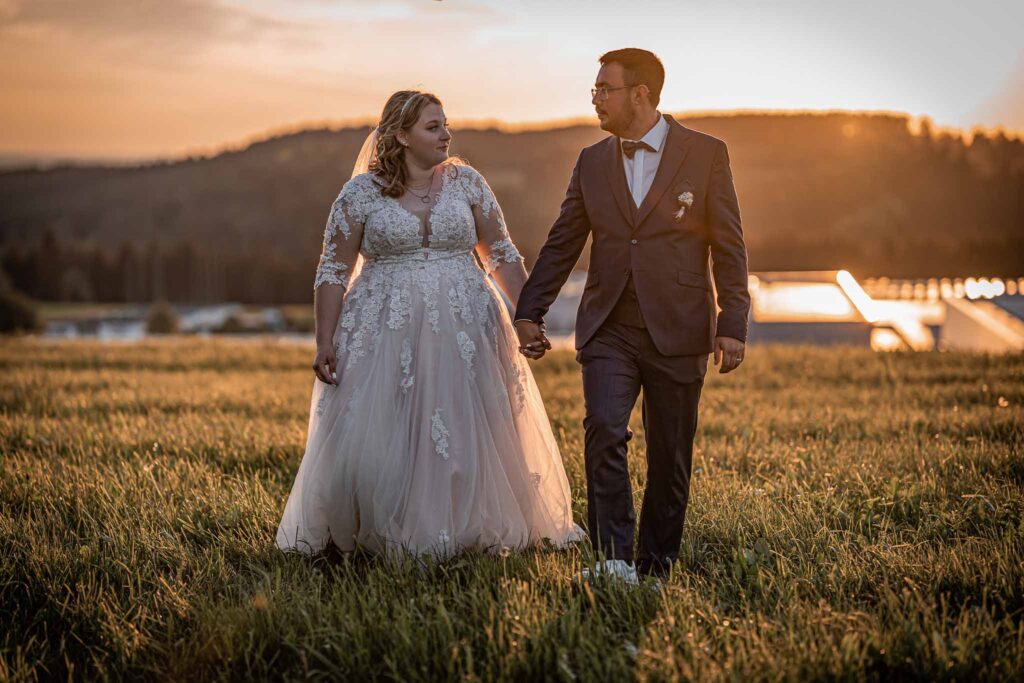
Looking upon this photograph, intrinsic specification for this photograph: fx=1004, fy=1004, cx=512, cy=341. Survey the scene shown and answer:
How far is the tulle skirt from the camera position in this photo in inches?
191

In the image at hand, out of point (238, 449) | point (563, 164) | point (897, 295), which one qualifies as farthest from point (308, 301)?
point (238, 449)

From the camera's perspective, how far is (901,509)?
5.35 m

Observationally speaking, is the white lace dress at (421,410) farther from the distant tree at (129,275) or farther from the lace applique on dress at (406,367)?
the distant tree at (129,275)

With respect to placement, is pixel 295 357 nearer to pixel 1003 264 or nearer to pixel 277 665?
pixel 277 665

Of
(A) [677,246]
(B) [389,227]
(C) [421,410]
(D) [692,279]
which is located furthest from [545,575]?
(B) [389,227]

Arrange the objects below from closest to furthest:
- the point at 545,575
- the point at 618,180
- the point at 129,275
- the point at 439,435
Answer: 1. the point at 545,575
2. the point at 618,180
3. the point at 439,435
4. the point at 129,275

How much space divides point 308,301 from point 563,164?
60375mm

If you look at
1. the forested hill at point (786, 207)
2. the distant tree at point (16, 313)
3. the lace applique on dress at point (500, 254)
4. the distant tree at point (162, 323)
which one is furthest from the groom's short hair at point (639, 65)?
the forested hill at point (786, 207)

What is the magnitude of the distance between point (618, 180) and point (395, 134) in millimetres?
1244

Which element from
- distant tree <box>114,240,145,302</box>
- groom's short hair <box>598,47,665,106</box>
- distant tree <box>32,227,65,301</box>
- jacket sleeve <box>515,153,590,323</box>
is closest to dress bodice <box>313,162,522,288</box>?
jacket sleeve <box>515,153,590,323</box>

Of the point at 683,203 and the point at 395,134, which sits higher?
the point at 395,134

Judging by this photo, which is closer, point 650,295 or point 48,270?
point 650,295

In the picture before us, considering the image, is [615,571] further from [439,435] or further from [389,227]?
[389,227]

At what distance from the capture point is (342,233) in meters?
5.05
